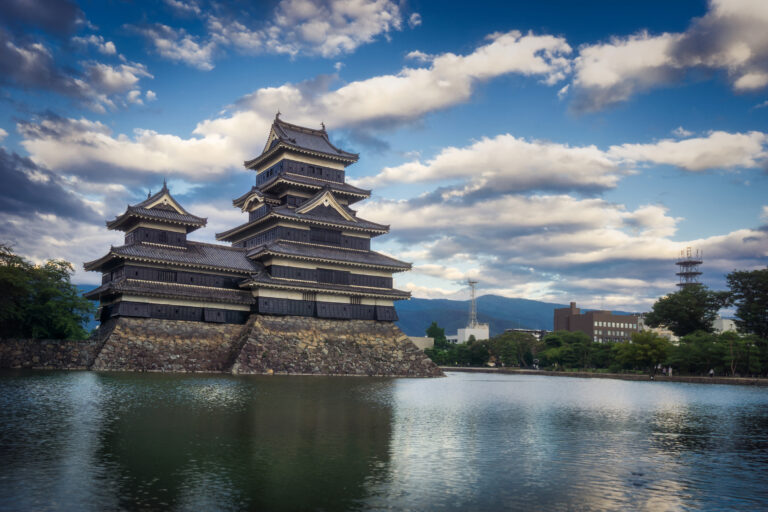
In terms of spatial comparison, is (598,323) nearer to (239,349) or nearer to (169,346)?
(239,349)

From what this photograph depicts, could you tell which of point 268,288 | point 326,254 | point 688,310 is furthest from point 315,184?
point 688,310

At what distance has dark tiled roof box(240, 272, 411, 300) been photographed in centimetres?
5659

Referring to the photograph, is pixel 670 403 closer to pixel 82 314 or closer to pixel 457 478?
pixel 457 478

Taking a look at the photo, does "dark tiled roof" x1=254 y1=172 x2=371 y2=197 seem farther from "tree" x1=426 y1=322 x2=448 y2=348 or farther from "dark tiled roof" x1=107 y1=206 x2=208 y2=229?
"tree" x1=426 y1=322 x2=448 y2=348

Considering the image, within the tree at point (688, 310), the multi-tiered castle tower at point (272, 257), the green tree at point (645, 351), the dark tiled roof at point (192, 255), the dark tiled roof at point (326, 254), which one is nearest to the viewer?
the dark tiled roof at point (192, 255)

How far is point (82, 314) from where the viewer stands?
2349 inches

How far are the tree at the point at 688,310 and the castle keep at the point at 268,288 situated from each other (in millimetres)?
48172

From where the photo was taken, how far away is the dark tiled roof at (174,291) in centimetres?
5188

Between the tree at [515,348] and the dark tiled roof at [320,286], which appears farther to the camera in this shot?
the tree at [515,348]

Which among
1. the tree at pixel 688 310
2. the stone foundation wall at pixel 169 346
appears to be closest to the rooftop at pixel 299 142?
the stone foundation wall at pixel 169 346

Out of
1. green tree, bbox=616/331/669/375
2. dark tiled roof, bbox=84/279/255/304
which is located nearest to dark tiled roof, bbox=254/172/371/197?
dark tiled roof, bbox=84/279/255/304

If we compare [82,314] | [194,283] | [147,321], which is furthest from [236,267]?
[82,314]

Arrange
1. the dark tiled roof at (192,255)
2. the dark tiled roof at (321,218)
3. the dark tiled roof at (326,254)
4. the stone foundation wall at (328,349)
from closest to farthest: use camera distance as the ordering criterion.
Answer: the dark tiled roof at (192,255) < the stone foundation wall at (328,349) < the dark tiled roof at (326,254) < the dark tiled roof at (321,218)

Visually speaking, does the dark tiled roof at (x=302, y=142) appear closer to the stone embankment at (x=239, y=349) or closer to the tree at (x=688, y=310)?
the stone embankment at (x=239, y=349)
